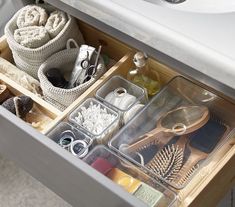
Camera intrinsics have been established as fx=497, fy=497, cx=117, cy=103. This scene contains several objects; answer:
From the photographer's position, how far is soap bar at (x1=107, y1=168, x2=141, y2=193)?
913mm

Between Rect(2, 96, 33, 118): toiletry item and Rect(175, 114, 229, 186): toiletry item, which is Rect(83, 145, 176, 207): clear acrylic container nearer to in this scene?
Rect(175, 114, 229, 186): toiletry item

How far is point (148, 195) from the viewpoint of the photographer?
0.89m

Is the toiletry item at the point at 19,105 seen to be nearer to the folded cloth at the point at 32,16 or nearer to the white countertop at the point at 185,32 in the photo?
the folded cloth at the point at 32,16

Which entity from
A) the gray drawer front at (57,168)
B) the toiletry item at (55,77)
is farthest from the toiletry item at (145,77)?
the gray drawer front at (57,168)

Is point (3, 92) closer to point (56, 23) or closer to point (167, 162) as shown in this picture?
point (56, 23)

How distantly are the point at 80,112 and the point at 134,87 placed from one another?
13 centimetres

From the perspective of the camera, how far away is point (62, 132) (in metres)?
1.00

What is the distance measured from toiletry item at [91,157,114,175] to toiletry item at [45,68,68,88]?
0.23m

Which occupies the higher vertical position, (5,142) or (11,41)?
(11,41)

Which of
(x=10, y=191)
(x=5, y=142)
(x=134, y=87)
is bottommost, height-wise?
(x=10, y=191)

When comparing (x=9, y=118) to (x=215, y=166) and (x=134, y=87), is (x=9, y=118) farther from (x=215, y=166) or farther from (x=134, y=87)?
(x=215, y=166)

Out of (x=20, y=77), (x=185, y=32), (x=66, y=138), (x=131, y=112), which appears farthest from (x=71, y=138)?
(x=185, y=32)

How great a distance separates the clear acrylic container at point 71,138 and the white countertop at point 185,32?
0.80ft

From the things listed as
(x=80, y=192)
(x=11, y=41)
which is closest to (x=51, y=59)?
(x=11, y=41)
